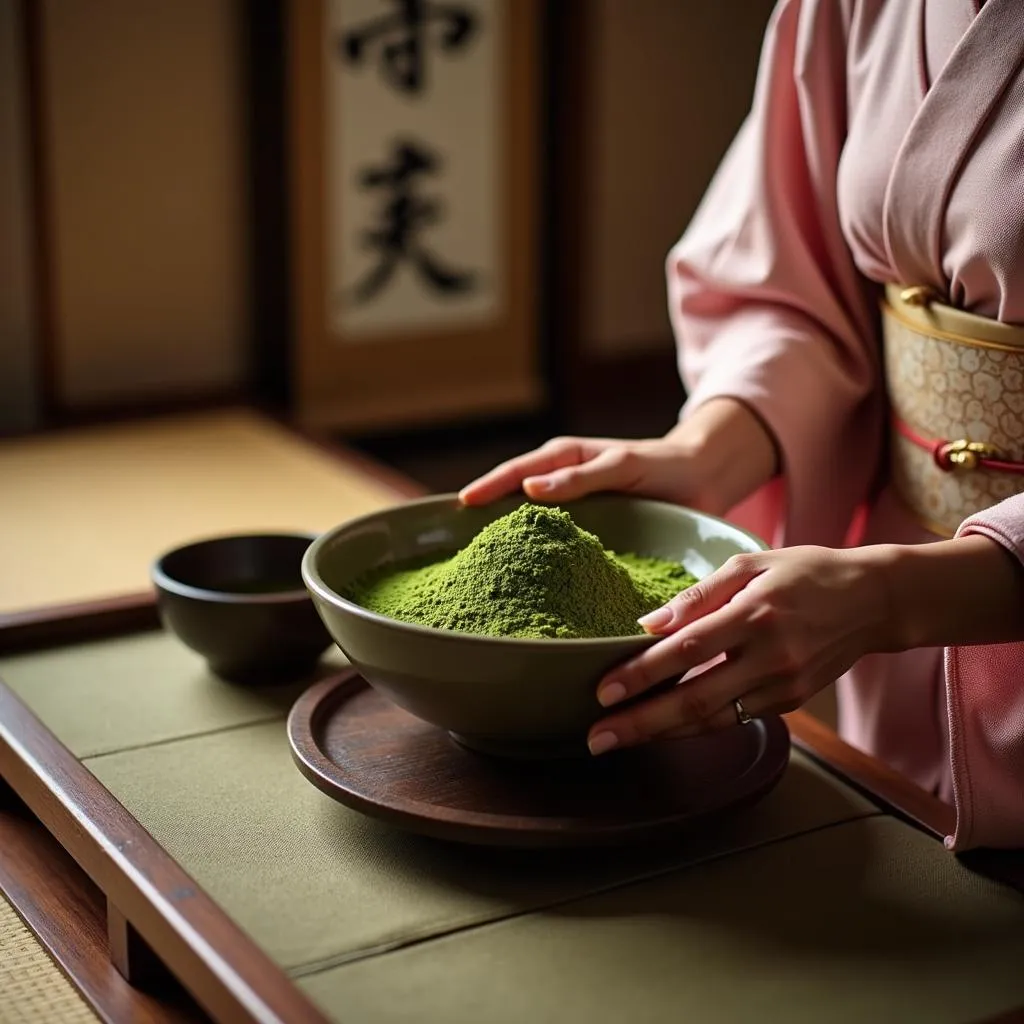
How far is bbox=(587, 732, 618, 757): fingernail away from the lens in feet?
3.52

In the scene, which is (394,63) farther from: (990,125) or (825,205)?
(990,125)

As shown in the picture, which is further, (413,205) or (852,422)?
(413,205)

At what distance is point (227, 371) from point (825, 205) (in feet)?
7.07

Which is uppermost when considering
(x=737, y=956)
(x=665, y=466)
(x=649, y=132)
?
(x=649, y=132)

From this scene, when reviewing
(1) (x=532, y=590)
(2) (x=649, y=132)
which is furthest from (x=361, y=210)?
(1) (x=532, y=590)

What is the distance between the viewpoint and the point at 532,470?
1.39 metres

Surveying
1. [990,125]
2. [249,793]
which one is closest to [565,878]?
[249,793]

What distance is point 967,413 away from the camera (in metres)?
1.39

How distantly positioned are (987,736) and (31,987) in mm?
742

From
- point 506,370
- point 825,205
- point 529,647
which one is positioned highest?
point 825,205

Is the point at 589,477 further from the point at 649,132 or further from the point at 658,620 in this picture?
the point at 649,132

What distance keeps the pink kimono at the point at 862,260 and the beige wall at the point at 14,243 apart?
1.86 metres

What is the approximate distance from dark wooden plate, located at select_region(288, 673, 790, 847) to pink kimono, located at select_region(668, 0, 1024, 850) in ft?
Result: 0.59

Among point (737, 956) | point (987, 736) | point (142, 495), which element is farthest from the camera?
point (142, 495)
